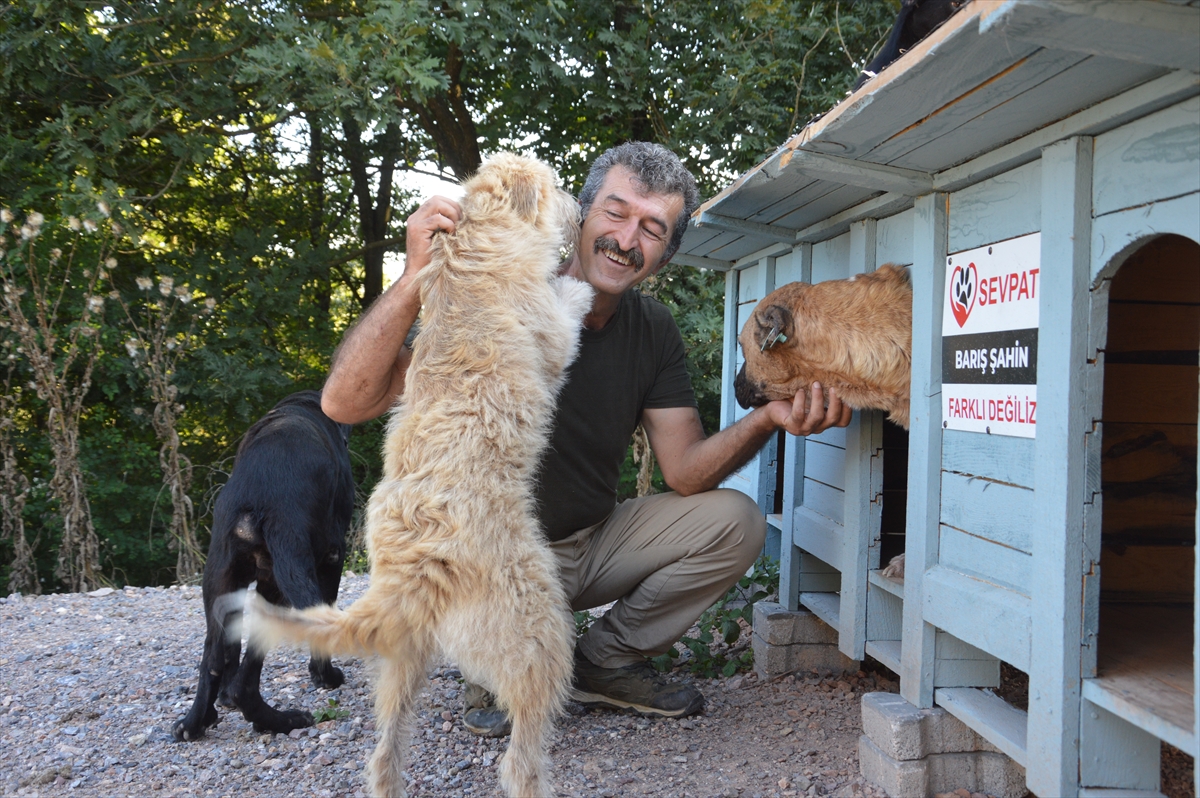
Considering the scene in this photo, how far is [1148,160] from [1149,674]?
139 centimetres

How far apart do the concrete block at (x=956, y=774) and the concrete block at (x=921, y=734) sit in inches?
0.9

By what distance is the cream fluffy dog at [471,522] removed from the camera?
243 centimetres

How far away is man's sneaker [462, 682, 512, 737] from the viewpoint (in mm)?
3586

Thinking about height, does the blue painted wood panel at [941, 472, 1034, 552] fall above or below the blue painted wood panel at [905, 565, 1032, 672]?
above

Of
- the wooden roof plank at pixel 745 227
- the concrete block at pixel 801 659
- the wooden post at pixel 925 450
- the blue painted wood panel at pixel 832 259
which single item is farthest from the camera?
the concrete block at pixel 801 659

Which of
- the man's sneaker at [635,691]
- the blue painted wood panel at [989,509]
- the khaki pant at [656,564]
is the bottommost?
the man's sneaker at [635,691]

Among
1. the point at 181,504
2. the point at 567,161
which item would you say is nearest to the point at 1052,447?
the point at 181,504

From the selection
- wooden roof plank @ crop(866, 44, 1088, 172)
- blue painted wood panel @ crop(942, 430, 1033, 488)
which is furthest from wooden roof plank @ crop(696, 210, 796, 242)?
blue painted wood panel @ crop(942, 430, 1033, 488)

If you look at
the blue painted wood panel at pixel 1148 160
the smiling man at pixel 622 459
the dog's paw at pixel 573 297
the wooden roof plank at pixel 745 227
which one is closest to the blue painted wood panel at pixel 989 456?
the smiling man at pixel 622 459

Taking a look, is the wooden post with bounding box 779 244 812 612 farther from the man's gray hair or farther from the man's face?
the man's face

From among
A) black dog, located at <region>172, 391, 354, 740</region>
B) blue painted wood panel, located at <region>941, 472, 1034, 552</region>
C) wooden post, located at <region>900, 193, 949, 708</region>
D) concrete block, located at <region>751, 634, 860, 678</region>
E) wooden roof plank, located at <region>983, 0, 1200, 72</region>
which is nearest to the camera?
wooden roof plank, located at <region>983, 0, 1200, 72</region>

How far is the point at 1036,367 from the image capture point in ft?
8.14

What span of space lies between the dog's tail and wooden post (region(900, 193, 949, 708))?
6.32 feet

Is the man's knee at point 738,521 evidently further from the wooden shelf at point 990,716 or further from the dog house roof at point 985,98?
the dog house roof at point 985,98
